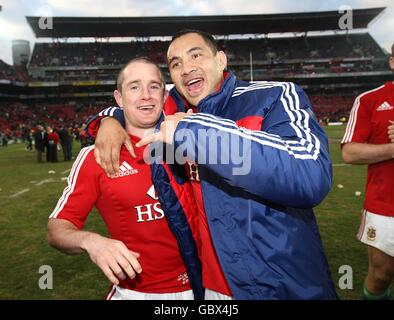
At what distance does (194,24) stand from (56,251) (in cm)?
4665

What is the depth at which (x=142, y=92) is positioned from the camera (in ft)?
7.61

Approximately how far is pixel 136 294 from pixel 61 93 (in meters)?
57.8

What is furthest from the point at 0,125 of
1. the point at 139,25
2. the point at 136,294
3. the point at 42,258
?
the point at 136,294


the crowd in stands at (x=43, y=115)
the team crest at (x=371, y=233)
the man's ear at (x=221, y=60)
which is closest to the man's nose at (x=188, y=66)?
the man's ear at (x=221, y=60)

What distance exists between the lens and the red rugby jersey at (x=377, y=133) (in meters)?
3.32

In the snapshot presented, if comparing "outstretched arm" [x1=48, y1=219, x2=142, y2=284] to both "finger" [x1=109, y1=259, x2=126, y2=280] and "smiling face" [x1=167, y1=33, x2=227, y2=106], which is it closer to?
"finger" [x1=109, y1=259, x2=126, y2=280]

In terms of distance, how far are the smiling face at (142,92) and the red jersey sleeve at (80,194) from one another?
1.27 ft

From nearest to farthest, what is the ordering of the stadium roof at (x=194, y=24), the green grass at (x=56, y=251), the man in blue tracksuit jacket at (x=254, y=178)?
the man in blue tracksuit jacket at (x=254, y=178) → the green grass at (x=56, y=251) → the stadium roof at (x=194, y=24)

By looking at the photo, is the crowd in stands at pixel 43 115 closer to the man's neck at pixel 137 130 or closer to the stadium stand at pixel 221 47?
Result: the stadium stand at pixel 221 47

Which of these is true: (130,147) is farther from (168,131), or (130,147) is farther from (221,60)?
(168,131)

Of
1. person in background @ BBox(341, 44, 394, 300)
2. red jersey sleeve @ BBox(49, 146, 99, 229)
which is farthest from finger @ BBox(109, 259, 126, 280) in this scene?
person in background @ BBox(341, 44, 394, 300)

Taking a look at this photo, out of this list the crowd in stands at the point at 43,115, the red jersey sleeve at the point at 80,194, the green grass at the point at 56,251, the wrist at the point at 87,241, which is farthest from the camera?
the crowd in stands at the point at 43,115

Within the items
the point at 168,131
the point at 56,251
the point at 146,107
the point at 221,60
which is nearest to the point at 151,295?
the point at 146,107
